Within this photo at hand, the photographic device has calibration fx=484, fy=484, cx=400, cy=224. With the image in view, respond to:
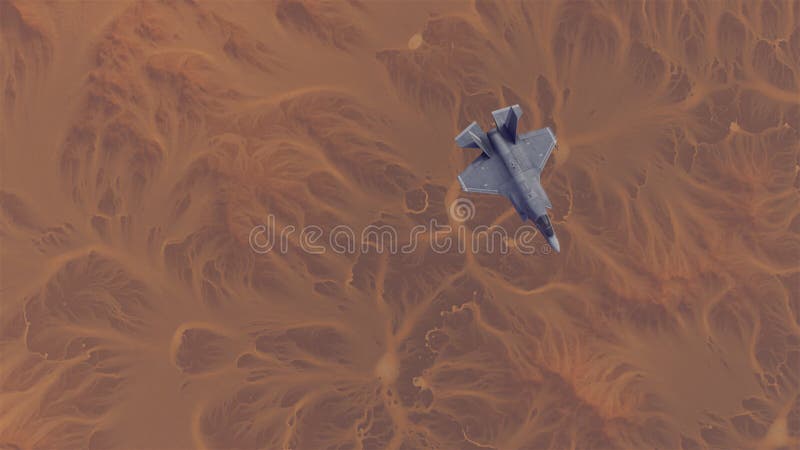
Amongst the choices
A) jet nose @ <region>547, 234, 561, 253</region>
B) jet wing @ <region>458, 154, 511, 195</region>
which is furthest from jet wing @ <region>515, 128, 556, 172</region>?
jet nose @ <region>547, 234, 561, 253</region>

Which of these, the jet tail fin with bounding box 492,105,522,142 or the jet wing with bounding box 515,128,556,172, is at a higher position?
the jet tail fin with bounding box 492,105,522,142

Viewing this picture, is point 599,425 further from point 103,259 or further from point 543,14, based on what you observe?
point 103,259

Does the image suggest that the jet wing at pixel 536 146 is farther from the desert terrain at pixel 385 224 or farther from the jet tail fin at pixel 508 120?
the desert terrain at pixel 385 224

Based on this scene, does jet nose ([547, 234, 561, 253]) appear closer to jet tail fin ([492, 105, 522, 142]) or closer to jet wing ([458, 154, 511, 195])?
jet wing ([458, 154, 511, 195])

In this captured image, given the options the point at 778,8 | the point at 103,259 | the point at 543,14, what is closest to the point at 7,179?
the point at 103,259

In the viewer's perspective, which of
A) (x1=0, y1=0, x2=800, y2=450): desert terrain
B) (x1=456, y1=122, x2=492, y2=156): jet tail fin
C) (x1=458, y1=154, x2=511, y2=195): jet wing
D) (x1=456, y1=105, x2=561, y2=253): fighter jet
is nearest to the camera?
(x1=456, y1=122, x2=492, y2=156): jet tail fin

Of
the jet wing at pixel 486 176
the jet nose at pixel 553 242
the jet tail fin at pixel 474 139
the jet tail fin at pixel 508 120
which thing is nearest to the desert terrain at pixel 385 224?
the jet nose at pixel 553 242
